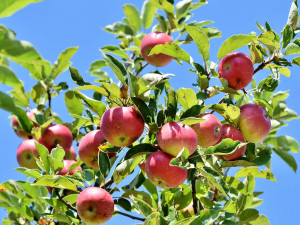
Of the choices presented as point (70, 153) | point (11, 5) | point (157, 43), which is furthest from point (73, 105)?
point (11, 5)

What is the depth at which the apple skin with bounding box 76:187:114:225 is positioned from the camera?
226 centimetres

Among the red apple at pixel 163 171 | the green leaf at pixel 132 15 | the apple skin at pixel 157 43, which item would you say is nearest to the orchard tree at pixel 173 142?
the red apple at pixel 163 171

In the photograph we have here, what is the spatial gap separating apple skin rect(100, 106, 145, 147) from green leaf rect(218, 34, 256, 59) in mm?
642

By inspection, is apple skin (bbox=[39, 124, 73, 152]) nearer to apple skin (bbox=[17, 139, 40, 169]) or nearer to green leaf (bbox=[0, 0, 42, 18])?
apple skin (bbox=[17, 139, 40, 169])

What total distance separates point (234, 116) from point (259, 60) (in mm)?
444

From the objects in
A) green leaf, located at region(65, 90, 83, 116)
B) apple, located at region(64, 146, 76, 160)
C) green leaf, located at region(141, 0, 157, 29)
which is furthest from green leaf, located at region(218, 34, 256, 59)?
green leaf, located at region(141, 0, 157, 29)

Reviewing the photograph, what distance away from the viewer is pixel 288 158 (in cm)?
298

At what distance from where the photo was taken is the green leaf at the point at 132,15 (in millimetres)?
4285

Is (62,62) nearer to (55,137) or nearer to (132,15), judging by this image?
(55,137)

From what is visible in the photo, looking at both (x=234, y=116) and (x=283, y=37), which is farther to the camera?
(x=283, y=37)

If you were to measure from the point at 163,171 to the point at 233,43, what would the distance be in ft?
2.81

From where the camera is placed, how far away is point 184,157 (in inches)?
76.5

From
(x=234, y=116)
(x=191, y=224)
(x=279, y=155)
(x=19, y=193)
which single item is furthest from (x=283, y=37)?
(x=19, y=193)

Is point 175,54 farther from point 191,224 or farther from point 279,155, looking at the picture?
point 279,155
